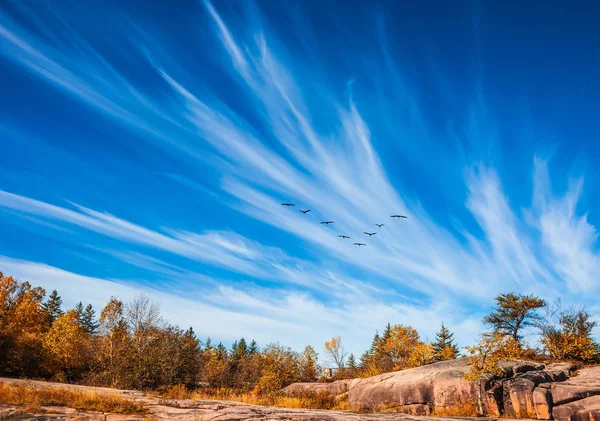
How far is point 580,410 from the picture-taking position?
692 inches

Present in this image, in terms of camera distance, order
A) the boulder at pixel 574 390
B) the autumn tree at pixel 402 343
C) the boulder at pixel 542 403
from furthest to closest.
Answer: the autumn tree at pixel 402 343 → the boulder at pixel 542 403 → the boulder at pixel 574 390

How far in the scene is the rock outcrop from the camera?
61.4ft

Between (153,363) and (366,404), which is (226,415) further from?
(153,363)

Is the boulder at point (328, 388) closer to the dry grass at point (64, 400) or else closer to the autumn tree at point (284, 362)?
the autumn tree at point (284, 362)

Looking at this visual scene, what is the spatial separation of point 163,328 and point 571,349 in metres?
37.3

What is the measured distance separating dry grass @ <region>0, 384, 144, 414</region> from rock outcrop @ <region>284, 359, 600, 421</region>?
58.4 ft

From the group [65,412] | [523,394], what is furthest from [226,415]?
[523,394]

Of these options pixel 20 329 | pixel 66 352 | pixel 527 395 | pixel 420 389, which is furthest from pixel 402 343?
pixel 20 329

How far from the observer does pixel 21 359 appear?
36.0m

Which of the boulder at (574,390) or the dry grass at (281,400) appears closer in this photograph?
the boulder at (574,390)

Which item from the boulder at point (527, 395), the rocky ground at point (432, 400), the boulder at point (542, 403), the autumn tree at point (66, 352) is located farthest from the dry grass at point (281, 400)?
the autumn tree at point (66, 352)

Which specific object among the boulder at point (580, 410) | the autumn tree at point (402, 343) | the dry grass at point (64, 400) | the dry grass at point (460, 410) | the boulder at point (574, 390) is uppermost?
the autumn tree at point (402, 343)

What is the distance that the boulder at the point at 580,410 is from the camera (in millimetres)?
16953

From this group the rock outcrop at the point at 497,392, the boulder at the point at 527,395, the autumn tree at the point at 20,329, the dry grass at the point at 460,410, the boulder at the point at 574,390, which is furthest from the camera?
the autumn tree at the point at 20,329
